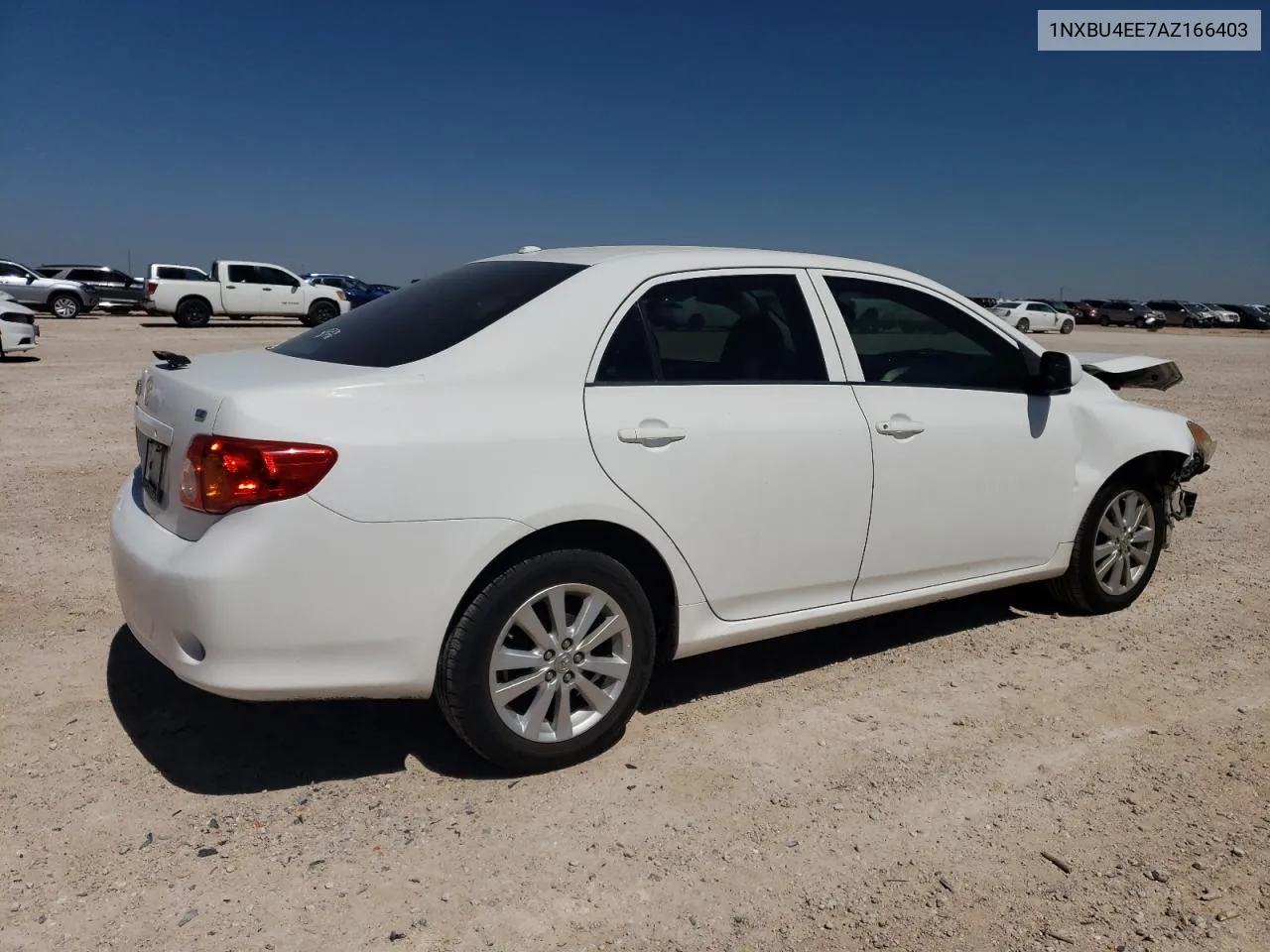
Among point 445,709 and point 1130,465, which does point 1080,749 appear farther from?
point 445,709

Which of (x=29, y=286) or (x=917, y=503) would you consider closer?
(x=917, y=503)

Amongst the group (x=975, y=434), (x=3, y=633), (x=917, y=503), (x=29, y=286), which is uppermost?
(x=29, y=286)

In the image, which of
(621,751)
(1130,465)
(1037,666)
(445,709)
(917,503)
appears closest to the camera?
(445,709)

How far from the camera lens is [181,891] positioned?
8.80ft

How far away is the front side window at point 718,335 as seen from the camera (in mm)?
3506

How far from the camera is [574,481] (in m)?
3.20

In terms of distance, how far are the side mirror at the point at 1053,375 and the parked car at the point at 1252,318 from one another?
6779cm

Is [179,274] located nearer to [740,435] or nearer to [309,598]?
[740,435]

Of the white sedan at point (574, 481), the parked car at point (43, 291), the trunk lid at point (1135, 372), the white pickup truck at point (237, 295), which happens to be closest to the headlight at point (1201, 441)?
the trunk lid at point (1135, 372)

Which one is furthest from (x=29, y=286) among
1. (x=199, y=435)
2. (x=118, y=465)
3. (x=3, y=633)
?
(x=199, y=435)

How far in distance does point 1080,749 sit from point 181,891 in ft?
9.41

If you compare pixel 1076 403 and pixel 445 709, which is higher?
pixel 1076 403

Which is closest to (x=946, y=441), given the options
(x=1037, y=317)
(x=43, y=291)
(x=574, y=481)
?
(x=574, y=481)

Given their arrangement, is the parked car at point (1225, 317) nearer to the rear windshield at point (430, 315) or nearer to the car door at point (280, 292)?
the car door at point (280, 292)
